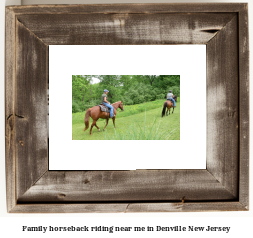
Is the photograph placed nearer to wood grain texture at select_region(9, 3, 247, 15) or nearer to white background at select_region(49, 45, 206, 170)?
white background at select_region(49, 45, 206, 170)

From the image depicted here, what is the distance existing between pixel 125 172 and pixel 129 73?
14.2 inches

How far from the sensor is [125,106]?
71 cm

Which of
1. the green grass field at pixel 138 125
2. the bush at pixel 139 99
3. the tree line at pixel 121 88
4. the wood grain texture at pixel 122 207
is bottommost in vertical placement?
the wood grain texture at pixel 122 207

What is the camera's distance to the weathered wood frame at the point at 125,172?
68cm

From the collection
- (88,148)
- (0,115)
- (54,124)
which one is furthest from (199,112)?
(0,115)

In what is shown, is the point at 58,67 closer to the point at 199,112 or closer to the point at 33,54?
the point at 33,54

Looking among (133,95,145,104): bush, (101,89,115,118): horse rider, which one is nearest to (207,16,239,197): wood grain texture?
(133,95,145,104): bush

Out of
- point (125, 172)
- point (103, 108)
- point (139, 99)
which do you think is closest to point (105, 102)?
point (103, 108)

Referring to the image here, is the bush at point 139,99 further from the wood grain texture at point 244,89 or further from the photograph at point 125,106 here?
the wood grain texture at point 244,89

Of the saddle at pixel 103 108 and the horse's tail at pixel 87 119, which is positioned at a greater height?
the saddle at pixel 103 108

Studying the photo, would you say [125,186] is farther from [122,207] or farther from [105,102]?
[105,102]

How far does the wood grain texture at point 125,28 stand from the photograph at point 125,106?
13 centimetres
